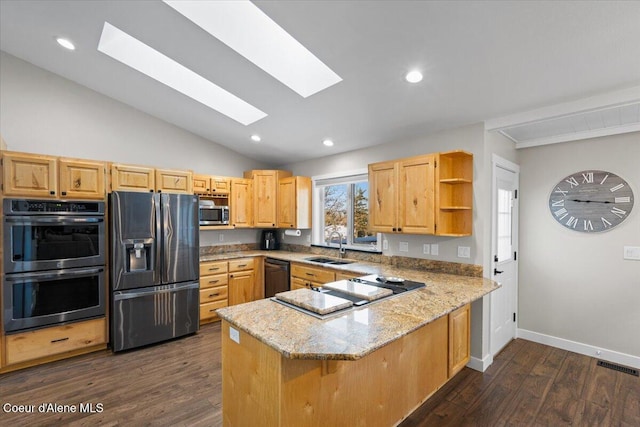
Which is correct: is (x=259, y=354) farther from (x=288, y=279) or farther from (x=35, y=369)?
(x=35, y=369)

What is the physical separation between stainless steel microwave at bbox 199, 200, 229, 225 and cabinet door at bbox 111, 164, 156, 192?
32.1 inches

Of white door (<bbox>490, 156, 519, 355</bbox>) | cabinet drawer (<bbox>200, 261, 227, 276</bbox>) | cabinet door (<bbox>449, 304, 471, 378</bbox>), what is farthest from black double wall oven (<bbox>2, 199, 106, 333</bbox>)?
white door (<bbox>490, 156, 519, 355</bbox>)

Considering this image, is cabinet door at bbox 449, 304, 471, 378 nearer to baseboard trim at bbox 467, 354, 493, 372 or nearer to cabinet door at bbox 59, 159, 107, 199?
baseboard trim at bbox 467, 354, 493, 372

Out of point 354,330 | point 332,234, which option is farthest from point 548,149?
point 354,330

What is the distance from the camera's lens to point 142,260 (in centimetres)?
337

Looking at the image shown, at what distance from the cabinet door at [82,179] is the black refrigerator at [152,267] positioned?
0.78 feet

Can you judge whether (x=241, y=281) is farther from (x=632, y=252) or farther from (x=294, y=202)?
(x=632, y=252)

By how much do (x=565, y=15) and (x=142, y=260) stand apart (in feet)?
13.8

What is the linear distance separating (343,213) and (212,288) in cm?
219

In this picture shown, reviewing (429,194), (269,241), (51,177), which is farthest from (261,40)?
(269,241)

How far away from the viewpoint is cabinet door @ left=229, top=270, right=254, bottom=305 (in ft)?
14.1

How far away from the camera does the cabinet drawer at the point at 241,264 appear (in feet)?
14.1

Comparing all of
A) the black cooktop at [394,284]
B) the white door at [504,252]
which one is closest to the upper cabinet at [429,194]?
the white door at [504,252]

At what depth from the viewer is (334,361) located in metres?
1.56
